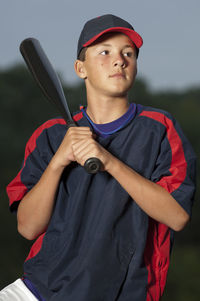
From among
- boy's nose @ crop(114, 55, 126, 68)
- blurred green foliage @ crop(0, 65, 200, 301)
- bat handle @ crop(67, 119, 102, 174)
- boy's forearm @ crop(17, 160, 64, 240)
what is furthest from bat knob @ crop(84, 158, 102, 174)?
blurred green foliage @ crop(0, 65, 200, 301)

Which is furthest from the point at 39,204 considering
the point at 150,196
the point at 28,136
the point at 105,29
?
the point at 28,136

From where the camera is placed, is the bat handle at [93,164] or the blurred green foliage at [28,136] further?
the blurred green foliage at [28,136]

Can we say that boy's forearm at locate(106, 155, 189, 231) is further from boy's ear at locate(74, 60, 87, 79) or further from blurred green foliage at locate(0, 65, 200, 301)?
blurred green foliage at locate(0, 65, 200, 301)

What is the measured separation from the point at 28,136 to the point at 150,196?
285cm

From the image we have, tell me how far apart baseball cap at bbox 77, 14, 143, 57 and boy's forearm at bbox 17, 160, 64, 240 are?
0.26 metres

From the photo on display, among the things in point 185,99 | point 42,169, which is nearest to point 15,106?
point 185,99

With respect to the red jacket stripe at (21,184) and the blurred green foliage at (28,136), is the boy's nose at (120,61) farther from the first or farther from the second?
the blurred green foliage at (28,136)

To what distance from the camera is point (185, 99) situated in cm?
449

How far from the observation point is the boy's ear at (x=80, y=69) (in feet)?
3.47

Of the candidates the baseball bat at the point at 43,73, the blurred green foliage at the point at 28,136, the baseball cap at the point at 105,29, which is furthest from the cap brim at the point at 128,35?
the blurred green foliage at the point at 28,136

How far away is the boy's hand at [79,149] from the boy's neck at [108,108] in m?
0.11

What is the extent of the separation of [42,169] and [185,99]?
357 centimetres

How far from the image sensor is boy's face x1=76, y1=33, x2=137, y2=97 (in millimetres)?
979

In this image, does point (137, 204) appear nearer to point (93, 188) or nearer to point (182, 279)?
point (93, 188)
